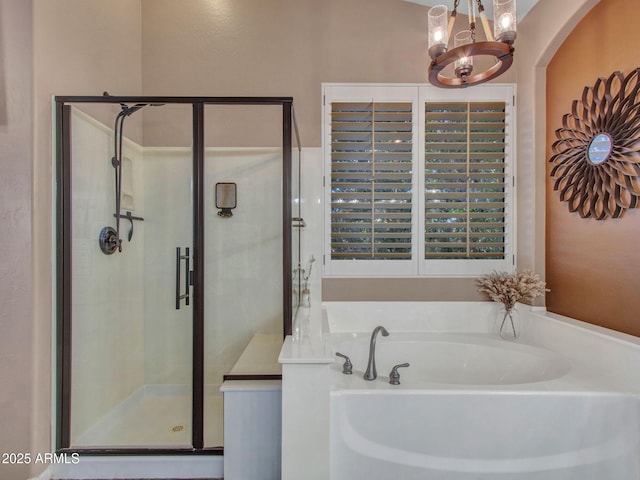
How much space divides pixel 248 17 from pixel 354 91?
1009 millimetres

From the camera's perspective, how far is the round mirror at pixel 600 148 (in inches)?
70.8

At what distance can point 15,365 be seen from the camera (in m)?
1.55

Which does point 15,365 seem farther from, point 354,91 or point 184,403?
point 354,91

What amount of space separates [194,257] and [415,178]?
169 cm

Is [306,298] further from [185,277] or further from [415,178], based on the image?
[415,178]

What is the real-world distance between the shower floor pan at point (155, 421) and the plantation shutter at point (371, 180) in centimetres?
134

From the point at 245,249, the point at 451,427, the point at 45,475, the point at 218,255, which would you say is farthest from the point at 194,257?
the point at 451,427

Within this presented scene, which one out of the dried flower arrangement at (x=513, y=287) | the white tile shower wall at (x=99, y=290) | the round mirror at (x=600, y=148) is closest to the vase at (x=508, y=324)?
the dried flower arrangement at (x=513, y=287)

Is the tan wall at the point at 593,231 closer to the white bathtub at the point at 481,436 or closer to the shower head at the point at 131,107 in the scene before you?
the white bathtub at the point at 481,436

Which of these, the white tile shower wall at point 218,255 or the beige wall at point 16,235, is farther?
the white tile shower wall at point 218,255

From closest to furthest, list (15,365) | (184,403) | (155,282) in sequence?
(15,365), (184,403), (155,282)

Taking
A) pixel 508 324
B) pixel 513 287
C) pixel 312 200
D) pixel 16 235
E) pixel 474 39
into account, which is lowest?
pixel 508 324

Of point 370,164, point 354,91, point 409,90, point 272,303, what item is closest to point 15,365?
point 272,303

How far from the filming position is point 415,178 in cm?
250
